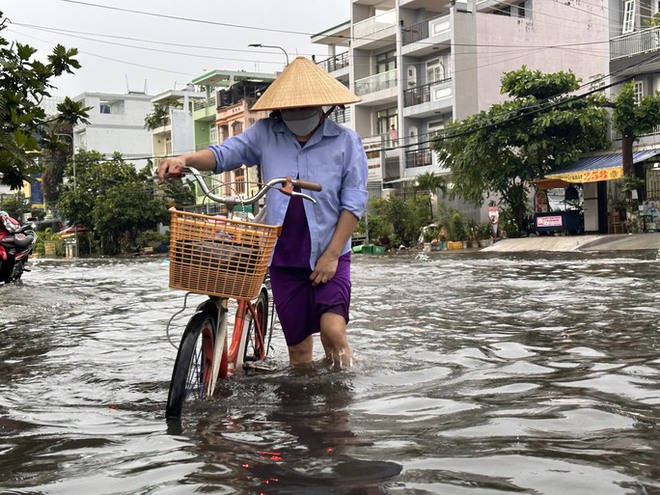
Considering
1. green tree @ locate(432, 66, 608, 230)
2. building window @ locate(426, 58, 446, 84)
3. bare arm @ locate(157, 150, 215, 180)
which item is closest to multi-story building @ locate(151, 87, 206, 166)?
building window @ locate(426, 58, 446, 84)

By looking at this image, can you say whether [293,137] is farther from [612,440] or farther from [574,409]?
[612,440]

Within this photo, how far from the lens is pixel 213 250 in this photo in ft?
12.5

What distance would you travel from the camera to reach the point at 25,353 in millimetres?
6832

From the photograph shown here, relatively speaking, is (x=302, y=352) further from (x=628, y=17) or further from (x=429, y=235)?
(x=628, y=17)

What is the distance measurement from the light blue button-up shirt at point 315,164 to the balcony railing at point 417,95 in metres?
34.2

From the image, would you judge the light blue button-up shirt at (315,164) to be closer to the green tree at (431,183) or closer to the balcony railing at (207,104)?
the green tree at (431,183)

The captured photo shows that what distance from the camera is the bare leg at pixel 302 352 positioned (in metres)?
5.01

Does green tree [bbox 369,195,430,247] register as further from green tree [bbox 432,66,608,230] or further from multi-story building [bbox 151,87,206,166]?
multi-story building [bbox 151,87,206,166]

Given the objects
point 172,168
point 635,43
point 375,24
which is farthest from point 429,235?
point 172,168

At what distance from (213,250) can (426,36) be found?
36.7 meters

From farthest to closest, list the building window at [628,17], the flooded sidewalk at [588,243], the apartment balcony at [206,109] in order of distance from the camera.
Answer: the apartment balcony at [206,109], the building window at [628,17], the flooded sidewalk at [588,243]

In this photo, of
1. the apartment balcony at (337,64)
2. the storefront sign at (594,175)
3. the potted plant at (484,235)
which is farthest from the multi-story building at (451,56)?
the storefront sign at (594,175)

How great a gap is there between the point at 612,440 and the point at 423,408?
1.05m

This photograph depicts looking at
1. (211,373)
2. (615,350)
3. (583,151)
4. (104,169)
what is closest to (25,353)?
(211,373)
